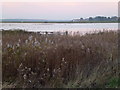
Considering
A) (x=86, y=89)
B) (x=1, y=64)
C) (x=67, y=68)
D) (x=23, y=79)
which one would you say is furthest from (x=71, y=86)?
(x=1, y=64)

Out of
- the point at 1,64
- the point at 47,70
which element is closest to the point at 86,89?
the point at 47,70

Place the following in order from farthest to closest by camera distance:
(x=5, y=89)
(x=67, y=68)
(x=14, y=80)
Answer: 1. (x=67, y=68)
2. (x=14, y=80)
3. (x=5, y=89)

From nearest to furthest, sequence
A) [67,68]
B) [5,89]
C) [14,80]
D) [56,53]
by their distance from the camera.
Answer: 1. [5,89]
2. [14,80]
3. [67,68]
4. [56,53]

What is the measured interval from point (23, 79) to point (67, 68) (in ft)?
3.81

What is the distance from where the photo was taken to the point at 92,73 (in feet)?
19.0

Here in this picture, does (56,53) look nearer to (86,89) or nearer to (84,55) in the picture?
(84,55)

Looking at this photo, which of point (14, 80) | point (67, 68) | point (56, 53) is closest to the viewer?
point (14, 80)

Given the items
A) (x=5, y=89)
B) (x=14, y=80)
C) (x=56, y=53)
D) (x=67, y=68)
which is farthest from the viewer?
(x=56, y=53)

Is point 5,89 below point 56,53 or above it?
below

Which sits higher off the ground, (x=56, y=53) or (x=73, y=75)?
(x=56, y=53)

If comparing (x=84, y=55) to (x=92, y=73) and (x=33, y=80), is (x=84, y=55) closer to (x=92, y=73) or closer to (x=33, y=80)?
(x=92, y=73)

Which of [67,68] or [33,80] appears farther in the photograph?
[67,68]

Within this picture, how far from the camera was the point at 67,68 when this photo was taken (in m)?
5.90

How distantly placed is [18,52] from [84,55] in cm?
187
